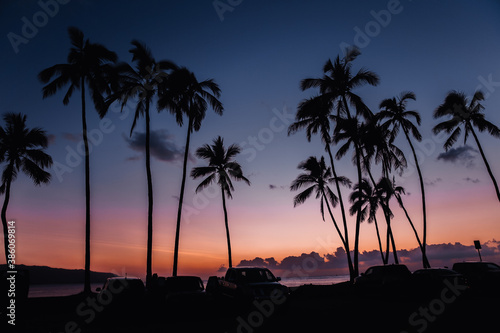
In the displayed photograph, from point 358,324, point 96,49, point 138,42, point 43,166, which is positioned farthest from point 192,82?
point 358,324

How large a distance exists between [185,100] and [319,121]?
13.0 m

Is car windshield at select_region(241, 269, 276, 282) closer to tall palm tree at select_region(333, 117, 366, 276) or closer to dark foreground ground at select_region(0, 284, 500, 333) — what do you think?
dark foreground ground at select_region(0, 284, 500, 333)

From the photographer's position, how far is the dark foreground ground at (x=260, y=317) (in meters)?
9.59

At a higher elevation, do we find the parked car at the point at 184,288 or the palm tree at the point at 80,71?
the palm tree at the point at 80,71

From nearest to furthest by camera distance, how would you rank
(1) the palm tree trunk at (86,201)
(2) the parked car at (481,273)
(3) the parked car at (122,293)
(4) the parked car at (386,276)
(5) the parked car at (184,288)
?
(3) the parked car at (122,293) < (5) the parked car at (184,288) < (4) the parked car at (386,276) < (2) the parked car at (481,273) < (1) the palm tree trunk at (86,201)

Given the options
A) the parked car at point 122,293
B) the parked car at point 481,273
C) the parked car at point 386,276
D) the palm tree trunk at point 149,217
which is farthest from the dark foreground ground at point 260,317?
the palm tree trunk at point 149,217

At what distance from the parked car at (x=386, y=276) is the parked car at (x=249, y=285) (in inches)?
249

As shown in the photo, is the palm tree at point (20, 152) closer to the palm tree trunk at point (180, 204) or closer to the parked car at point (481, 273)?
the palm tree trunk at point (180, 204)

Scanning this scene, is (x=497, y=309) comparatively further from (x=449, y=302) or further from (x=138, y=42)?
(x=138, y=42)

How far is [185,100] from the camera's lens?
84.6ft

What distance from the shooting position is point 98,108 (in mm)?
23312

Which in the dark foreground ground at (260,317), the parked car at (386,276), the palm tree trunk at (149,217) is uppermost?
the palm tree trunk at (149,217)

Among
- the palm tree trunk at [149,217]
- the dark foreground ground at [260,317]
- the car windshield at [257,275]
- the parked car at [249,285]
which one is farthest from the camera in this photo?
the palm tree trunk at [149,217]

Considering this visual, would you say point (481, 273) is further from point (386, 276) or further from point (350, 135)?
point (350, 135)
